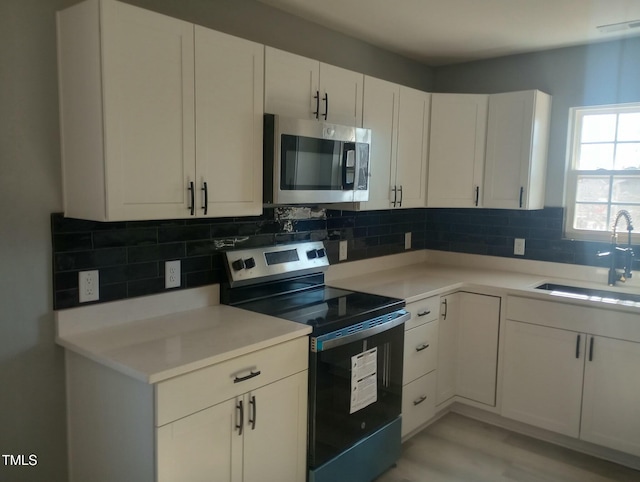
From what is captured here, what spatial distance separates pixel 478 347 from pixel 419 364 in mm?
505

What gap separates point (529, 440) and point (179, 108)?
109 inches

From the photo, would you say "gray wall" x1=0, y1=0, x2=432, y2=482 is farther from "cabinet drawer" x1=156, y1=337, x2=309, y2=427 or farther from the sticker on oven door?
the sticker on oven door

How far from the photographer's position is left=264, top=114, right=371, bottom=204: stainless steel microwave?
2.44m

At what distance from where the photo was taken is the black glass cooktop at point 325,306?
2.36m

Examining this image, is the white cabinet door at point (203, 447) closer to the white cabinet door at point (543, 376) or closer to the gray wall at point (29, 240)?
the gray wall at point (29, 240)

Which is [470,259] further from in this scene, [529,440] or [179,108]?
[179,108]

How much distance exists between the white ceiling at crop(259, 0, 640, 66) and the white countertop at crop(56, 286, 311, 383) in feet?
5.57

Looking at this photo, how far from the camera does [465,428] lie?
3.29m

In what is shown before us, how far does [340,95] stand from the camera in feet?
9.29

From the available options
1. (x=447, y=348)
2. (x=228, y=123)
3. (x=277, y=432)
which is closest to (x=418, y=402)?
(x=447, y=348)

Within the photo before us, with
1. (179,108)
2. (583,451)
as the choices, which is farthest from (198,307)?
(583,451)

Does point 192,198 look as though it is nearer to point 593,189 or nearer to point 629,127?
point 593,189

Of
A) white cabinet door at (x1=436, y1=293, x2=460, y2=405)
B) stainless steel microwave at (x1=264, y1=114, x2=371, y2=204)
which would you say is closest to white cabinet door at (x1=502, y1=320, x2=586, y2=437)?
white cabinet door at (x1=436, y1=293, x2=460, y2=405)

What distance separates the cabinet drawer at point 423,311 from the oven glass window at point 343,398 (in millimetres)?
211
